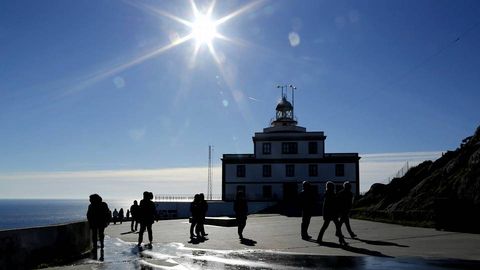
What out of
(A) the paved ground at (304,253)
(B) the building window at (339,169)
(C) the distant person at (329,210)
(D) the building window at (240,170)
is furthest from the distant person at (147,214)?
(B) the building window at (339,169)

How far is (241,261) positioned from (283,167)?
51096 millimetres

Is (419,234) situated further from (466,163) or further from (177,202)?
(177,202)

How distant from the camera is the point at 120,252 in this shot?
14.0 meters

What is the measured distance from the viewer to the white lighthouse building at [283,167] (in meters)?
61.6

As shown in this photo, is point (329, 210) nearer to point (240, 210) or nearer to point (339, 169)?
point (240, 210)

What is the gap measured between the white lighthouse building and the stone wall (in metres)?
48.3

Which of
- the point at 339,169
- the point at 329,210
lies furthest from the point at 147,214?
the point at 339,169

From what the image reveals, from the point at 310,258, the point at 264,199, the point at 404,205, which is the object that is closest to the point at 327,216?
the point at 310,258

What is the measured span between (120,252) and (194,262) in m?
3.29

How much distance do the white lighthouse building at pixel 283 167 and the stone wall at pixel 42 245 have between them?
48273 mm

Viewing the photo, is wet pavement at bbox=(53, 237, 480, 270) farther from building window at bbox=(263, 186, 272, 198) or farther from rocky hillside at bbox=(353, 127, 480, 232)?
building window at bbox=(263, 186, 272, 198)

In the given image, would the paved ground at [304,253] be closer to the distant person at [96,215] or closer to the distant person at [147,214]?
the distant person at [147,214]

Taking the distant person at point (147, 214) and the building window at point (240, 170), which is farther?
the building window at point (240, 170)

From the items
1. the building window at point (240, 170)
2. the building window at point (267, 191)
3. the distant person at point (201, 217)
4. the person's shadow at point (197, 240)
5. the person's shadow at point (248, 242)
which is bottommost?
the person's shadow at point (197, 240)
